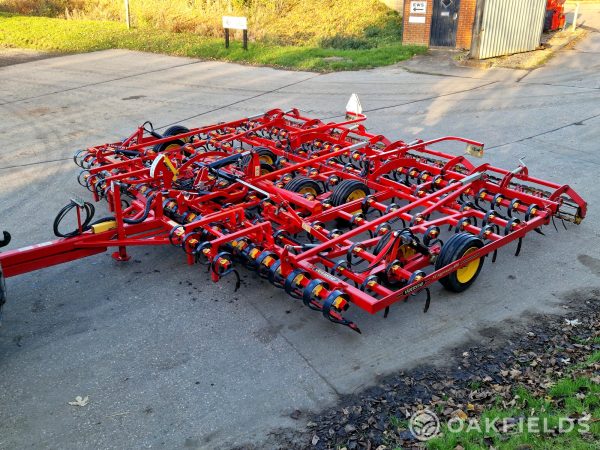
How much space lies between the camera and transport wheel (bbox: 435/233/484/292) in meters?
6.52

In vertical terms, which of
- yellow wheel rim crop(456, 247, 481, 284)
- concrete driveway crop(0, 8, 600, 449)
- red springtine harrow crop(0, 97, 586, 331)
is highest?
red springtine harrow crop(0, 97, 586, 331)

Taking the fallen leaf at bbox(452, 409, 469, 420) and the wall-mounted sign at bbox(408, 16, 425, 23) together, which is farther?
the wall-mounted sign at bbox(408, 16, 425, 23)

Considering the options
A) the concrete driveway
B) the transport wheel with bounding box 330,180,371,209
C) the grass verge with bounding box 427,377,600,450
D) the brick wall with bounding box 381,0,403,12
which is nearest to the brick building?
the brick wall with bounding box 381,0,403,12

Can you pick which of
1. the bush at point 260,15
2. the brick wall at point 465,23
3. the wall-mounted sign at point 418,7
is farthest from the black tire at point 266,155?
the bush at point 260,15

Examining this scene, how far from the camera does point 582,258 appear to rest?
762 cm

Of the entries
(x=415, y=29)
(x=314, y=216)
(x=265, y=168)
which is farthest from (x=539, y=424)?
(x=415, y=29)

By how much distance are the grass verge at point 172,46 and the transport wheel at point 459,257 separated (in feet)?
43.6

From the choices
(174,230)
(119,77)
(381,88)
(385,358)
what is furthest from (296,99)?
(385,358)

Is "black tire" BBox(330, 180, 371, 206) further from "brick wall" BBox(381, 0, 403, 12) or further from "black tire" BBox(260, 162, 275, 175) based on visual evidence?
"brick wall" BBox(381, 0, 403, 12)

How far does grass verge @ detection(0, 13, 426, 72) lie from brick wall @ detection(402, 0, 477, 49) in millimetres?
505

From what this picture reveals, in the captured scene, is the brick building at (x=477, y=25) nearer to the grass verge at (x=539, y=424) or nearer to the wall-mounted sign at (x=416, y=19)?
the wall-mounted sign at (x=416, y=19)

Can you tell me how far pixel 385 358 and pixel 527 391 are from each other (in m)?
1.34

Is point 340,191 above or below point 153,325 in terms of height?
above

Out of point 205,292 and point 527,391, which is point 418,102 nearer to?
point 205,292
